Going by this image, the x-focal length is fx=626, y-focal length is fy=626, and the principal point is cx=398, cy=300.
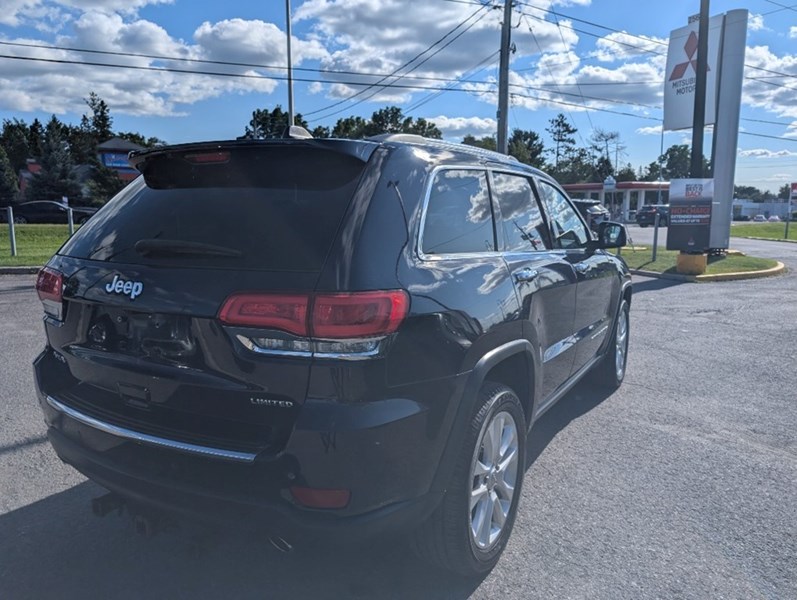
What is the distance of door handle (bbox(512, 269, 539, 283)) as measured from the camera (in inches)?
125

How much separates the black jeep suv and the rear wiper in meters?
0.01

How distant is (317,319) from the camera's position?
7.13 ft

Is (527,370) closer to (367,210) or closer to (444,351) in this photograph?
(444,351)

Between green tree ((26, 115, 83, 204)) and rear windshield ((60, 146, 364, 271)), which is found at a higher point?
green tree ((26, 115, 83, 204))

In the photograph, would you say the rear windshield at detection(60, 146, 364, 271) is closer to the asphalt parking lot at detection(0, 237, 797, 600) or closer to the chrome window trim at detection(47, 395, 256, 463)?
the chrome window trim at detection(47, 395, 256, 463)

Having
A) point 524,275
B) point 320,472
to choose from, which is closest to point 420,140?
point 524,275

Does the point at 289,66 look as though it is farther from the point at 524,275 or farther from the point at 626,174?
the point at 626,174

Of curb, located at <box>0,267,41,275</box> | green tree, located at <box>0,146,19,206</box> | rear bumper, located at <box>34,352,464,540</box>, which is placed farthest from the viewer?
green tree, located at <box>0,146,19,206</box>

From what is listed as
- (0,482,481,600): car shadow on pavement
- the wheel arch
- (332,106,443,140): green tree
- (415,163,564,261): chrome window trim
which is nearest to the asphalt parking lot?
(0,482,481,600): car shadow on pavement

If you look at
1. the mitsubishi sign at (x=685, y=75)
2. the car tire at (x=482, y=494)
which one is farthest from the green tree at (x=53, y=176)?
the car tire at (x=482, y=494)

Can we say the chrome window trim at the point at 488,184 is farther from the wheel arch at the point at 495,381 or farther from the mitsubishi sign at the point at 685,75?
the mitsubishi sign at the point at 685,75

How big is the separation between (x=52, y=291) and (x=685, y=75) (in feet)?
58.7

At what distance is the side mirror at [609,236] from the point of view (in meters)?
4.85

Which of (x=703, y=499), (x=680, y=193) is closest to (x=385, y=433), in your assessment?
(x=703, y=499)
